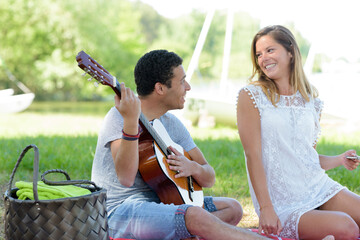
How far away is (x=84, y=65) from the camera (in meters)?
2.10

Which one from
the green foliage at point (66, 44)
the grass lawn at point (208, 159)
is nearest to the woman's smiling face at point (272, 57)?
the grass lawn at point (208, 159)

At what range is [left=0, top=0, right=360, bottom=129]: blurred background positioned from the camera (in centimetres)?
1338

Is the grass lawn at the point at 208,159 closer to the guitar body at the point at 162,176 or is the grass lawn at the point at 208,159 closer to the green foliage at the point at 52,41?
the guitar body at the point at 162,176

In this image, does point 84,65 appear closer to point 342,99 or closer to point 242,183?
point 242,183

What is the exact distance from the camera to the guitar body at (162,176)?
8.09ft

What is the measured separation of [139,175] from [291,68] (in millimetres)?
1155

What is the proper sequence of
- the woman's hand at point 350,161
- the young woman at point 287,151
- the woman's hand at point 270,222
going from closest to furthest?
1. the woman's hand at point 270,222
2. the young woman at point 287,151
3. the woman's hand at point 350,161

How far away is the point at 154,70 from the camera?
8.80ft

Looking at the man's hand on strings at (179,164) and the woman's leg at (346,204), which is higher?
the man's hand on strings at (179,164)

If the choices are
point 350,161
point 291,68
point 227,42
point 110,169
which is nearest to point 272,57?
point 291,68

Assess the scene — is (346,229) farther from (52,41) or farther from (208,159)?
(52,41)

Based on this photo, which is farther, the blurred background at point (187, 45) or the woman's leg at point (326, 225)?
the blurred background at point (187, 45)

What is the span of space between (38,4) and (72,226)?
2690cm

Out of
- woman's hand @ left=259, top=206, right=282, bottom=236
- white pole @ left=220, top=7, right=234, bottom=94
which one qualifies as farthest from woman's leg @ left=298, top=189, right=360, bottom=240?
white pole @ left=220, top=7, right=234, bottom=94
